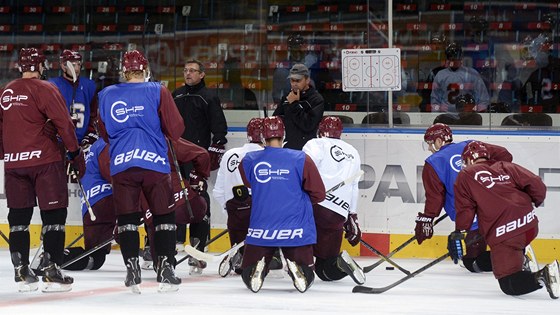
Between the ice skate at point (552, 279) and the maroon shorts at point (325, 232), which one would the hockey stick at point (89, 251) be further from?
the ice skate at point (552, 279)

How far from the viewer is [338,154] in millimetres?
7648

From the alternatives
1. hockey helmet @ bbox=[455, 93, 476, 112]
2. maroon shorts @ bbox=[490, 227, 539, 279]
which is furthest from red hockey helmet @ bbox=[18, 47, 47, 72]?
hockey helmet @ bbox=[455, 93, 476, 112]

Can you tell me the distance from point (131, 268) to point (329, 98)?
4.33 m

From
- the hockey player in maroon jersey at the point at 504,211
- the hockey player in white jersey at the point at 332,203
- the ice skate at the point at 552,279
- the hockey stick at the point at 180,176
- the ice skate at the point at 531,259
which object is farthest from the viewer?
the ice skate at the point at 531,259

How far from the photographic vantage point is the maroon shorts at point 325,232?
7480 mm

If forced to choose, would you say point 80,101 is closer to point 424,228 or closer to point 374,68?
point 374,68

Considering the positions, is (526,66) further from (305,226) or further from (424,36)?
(305,226)

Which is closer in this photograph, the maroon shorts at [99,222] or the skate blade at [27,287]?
the skate blade at [27,287]

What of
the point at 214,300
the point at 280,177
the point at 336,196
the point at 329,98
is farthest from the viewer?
the point at 329,98

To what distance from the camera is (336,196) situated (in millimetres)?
7504

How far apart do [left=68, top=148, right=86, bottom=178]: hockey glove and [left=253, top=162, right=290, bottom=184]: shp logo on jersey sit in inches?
37.7

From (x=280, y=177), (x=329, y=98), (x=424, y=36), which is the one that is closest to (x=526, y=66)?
(x=424, y=36)

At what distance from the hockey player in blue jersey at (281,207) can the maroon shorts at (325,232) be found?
539mm

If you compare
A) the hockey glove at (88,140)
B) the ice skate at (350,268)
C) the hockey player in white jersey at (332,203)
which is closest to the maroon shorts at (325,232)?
the hockey player in white jersey at (332,203)
